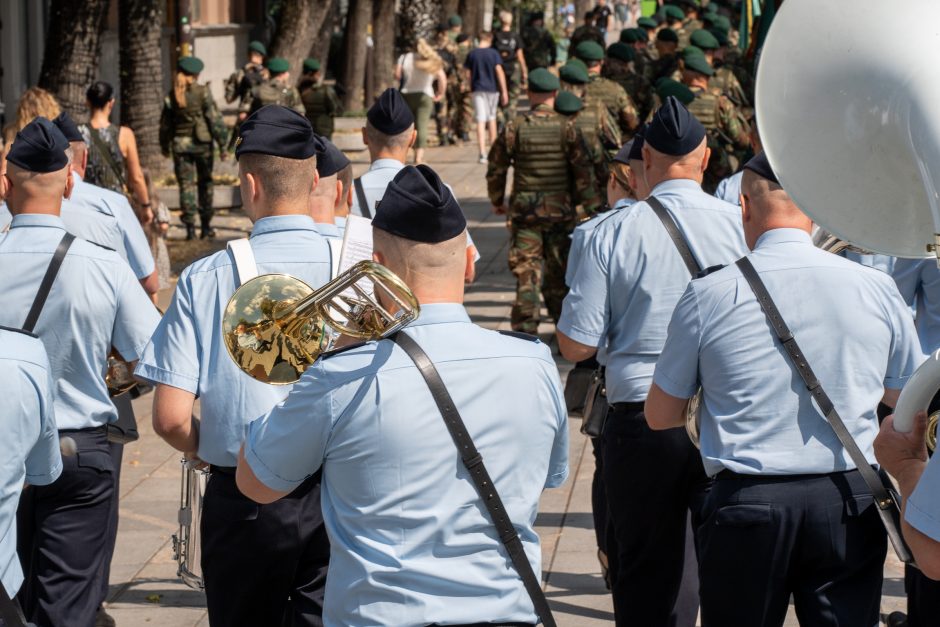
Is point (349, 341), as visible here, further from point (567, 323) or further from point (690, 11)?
point (690, 11)

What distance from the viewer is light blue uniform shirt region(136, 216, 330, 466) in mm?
3738

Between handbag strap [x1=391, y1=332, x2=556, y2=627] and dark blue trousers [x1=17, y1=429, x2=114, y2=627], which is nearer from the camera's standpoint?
handbag strap [x1=391, y1=332, x2=556, y2=627]

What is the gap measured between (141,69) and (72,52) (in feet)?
6.18

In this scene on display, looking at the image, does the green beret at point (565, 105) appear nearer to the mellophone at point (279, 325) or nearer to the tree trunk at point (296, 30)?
the mellophone at point (279, 325)

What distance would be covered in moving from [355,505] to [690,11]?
23009 millimetres

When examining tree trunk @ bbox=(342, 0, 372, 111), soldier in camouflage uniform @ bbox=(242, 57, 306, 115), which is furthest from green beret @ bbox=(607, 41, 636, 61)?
tree trunk @ bbox=(342, 0, 372, 111)

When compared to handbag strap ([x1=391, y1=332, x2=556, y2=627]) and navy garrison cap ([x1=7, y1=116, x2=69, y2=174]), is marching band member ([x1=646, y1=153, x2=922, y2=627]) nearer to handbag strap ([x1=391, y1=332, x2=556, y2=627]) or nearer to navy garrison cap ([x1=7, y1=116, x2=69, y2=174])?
handbag strap ([x1=391, y1=332, x2=556, y2=627])

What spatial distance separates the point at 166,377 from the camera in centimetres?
372

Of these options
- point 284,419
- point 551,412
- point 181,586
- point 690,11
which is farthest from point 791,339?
point 690,11

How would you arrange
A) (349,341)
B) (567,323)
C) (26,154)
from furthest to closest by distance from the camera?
1. (567,323)
2. (26,154)
3. (349,341)

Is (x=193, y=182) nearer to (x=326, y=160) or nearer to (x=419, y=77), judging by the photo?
(x=419, y=77)

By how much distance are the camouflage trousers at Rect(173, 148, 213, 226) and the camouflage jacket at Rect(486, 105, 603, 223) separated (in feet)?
15.8

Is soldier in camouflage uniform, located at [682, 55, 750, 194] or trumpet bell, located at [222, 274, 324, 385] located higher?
trumpet bell, located at [222, 274, 324, 385]

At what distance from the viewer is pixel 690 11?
977 inches
